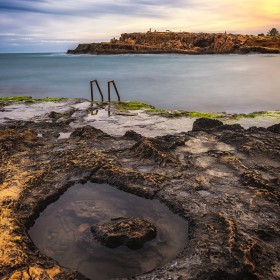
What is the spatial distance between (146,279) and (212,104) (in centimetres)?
2016

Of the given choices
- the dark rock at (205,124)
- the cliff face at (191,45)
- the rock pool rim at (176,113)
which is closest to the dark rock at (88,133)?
the dark rock at (205,124)

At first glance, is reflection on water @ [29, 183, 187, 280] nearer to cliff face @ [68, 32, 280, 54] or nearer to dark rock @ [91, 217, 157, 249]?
dark rock @ [91, 217, 157, 249]

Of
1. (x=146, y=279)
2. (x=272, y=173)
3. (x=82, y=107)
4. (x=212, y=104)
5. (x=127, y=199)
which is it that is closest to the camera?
(x=146, y=279)

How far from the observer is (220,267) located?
176 inches

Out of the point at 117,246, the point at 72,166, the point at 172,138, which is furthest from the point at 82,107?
the point at 117,246

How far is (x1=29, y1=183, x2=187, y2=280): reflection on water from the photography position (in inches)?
200

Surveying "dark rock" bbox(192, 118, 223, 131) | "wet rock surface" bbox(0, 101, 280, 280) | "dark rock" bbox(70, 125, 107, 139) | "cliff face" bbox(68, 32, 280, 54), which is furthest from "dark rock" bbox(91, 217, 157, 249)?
"cliff face" bbox(68, 32, 280, 54)

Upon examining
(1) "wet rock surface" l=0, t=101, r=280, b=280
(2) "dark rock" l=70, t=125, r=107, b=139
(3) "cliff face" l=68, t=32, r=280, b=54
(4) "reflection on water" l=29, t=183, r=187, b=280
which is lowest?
(4) "reflection on water" l=29, t=183, r=187, b=280

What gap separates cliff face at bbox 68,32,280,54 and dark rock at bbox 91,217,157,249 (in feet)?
388

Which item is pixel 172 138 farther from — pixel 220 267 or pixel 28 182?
pixel 220 267

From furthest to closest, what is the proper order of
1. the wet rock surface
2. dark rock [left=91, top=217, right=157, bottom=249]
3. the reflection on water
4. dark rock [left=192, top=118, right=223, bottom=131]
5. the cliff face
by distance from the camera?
the cliff face
dark rock [left=192, top=118, right=223, bottom=131]
dark rock [left=91, top=217, right=157, bottom=249]
the reflection on water
the wet rock surface

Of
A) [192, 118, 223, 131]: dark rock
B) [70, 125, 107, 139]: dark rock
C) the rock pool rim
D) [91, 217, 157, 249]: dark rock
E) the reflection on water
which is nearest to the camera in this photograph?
the reflection on water

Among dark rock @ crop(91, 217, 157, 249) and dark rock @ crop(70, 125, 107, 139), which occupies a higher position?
dark rock @ crop(70, 125, 107, 139)

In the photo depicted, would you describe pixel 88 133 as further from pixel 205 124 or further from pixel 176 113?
pixel 176 113
